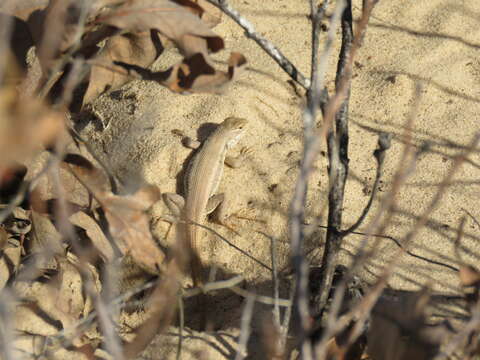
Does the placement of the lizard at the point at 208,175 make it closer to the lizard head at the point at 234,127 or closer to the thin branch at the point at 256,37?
the lizard head at the point at 234,127

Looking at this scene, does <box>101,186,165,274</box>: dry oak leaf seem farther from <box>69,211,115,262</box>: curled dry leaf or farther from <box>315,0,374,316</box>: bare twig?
<box>315,0,374,316</box>: bare twig

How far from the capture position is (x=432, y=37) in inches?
169

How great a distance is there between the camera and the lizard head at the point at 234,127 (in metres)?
4.33

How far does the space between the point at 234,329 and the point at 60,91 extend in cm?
144

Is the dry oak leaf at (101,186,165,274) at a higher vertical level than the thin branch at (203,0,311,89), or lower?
Result: lower

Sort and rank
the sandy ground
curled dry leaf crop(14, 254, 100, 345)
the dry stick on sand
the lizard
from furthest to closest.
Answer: the lizard → the sandy ground → curled dry leaf crop(14, 254, 100, 345) → the dry stick on sand

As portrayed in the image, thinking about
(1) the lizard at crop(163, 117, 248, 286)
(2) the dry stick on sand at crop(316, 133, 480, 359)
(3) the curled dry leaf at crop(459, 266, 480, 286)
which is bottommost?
(1) the lizard at crop(163, 117, 248, 286)

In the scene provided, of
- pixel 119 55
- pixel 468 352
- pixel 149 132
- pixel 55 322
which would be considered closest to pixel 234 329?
pixel 55 322

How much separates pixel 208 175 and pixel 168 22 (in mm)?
2352

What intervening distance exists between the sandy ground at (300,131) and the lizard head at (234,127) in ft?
0.19

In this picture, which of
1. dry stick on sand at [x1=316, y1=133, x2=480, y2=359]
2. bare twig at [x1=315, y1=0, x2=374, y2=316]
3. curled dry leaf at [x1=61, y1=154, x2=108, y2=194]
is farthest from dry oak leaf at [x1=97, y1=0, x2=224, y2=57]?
dry stick on sand at [x1=316, y1=133, x2=480, y2=359]

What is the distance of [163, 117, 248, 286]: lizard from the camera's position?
14.1 feet

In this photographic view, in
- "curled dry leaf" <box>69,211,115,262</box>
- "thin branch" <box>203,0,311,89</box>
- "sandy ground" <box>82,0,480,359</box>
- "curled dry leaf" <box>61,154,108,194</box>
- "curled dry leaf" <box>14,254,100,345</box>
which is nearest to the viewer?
"thin branch" <box>203,0,311,89</box>

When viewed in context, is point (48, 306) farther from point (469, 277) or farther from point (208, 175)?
point (469, 277)
